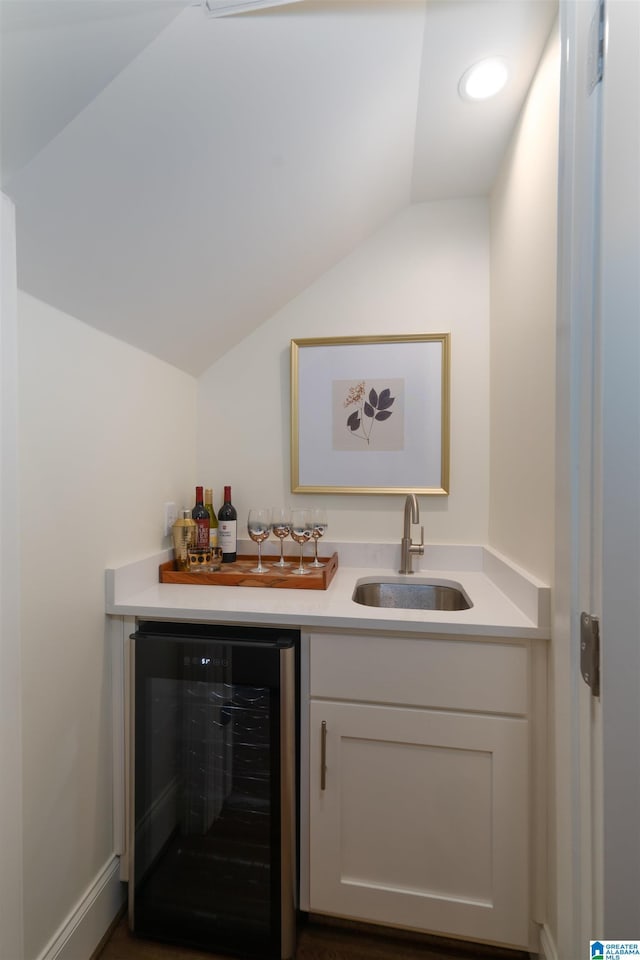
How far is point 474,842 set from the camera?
1.16 m

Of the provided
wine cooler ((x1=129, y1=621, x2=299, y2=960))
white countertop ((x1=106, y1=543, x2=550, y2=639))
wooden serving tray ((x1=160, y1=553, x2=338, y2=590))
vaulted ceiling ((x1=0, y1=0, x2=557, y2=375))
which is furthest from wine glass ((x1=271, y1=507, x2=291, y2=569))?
vaulted ceiling ((x1=0, y1=0, x2=557, y2=375))

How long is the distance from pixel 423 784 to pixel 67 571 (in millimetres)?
1103

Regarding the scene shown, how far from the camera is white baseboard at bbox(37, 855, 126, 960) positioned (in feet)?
3.56

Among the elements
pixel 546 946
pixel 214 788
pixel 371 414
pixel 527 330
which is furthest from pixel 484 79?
pixel 546 946

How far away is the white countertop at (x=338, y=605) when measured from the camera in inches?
45.8

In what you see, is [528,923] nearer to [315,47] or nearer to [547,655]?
[547,655]

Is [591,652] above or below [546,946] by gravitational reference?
above

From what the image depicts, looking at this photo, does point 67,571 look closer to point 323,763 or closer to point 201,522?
point 201,522

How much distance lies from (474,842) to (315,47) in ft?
6.55

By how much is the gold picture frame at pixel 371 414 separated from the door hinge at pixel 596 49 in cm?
119

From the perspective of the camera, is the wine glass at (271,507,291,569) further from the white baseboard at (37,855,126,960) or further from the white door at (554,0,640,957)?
the white door at (554,0,640,957)

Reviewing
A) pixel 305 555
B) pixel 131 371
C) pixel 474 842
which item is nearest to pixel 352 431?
pixel 305 555

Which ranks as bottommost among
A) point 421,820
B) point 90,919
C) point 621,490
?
point 90,919

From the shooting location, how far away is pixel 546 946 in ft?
3.54
